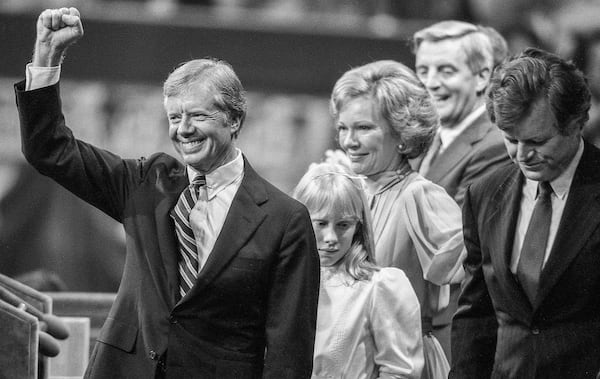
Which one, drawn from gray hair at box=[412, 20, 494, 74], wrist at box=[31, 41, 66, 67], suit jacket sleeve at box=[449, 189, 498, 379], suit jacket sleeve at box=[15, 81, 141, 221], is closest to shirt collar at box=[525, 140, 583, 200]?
suit jacket sleeve at box=[449, 189, 498, 379]

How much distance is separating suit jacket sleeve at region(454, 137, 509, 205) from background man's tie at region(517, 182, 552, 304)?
52.2 inches

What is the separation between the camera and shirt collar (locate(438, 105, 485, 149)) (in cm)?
→ 505

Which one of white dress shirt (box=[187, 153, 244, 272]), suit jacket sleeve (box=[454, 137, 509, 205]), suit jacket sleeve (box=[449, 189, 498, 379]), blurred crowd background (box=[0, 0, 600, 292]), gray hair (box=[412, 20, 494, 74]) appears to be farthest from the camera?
blurred crowd background (box=[0, 0, 600, 292])

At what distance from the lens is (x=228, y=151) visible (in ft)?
11.1

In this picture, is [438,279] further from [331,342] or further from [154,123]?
[154,123]

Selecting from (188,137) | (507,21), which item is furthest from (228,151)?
(507,21)

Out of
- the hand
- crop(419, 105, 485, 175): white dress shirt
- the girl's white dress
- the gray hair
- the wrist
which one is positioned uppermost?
the hand

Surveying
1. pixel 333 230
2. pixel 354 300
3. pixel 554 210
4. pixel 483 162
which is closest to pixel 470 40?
pixel 483 162

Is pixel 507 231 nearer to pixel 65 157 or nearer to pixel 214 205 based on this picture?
pixel 214 205

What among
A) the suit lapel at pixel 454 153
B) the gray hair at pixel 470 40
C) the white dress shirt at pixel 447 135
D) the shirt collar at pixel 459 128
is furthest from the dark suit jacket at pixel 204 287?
the gray hair at pixel 470 40

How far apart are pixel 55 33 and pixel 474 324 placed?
1.41 metres

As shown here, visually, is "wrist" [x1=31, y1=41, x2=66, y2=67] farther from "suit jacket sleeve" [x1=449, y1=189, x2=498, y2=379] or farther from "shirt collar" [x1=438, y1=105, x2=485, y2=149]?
"shirt collar" [x1=438, y1=105, x2=485, y2=149]

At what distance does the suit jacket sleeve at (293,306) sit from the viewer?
3227mm

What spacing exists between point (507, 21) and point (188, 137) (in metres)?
4.88
